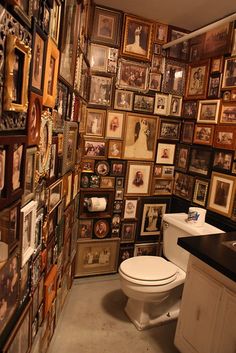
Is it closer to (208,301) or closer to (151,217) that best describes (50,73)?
(208,301)

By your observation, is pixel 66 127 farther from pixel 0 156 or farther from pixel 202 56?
pixel 202 56

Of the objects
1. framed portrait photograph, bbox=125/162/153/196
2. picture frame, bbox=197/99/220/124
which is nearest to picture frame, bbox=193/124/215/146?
picture frame, bbox=197/99/220/124

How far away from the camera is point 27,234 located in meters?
1.02

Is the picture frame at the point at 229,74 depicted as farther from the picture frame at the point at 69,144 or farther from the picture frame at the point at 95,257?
the picture frame at the point at 95,257

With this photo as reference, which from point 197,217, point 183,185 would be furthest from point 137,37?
point 197,217

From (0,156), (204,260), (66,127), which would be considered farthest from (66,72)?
(204,260)

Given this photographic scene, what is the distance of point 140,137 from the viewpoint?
263cm

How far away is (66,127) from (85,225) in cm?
122

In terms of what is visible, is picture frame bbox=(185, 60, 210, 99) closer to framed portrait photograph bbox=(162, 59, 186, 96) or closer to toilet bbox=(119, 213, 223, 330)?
framed portrait photograph bbox=(162, 59, 186, 96)

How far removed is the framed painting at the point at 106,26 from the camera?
2.31 metres

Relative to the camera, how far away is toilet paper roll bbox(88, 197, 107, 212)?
2492 millimetres

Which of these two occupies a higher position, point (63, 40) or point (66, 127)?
point (63, 40)

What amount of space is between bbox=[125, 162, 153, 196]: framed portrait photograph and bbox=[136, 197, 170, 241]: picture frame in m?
0.11

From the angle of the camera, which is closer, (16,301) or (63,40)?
(16,301)
